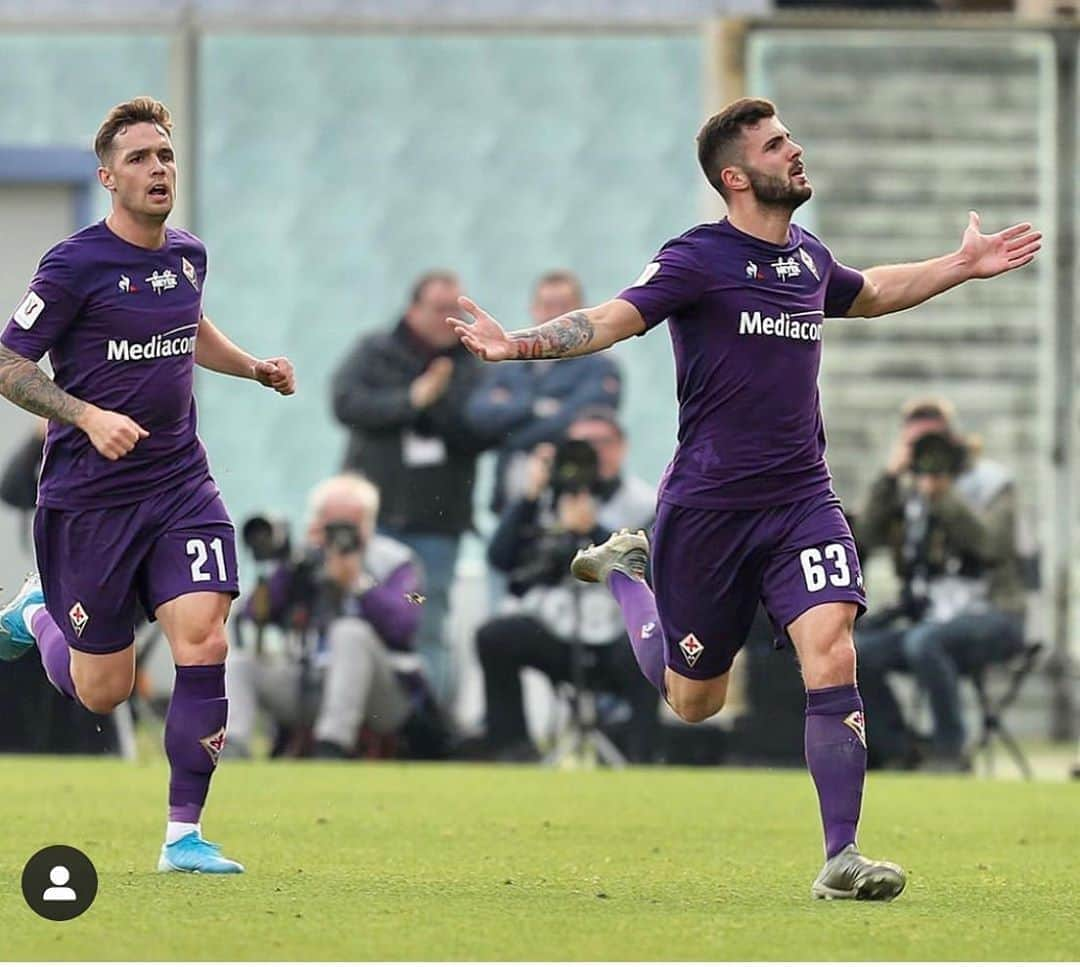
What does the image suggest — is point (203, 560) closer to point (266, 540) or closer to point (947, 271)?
point (947, 271)

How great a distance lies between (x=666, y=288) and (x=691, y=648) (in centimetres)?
124

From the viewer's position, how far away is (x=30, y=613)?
31.6ft

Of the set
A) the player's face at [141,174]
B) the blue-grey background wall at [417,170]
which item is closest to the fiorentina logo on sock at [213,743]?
the player's face at [141,174]

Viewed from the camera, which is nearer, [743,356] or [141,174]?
[743,356]

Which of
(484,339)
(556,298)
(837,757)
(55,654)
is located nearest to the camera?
(484,339)

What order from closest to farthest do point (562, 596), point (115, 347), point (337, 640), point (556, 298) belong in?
point (115, 347), point (337, 640), point (562, 596), point (556, 298)

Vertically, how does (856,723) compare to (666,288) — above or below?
below

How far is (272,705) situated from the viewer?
51.8ft

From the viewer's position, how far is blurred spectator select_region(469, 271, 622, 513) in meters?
16.1

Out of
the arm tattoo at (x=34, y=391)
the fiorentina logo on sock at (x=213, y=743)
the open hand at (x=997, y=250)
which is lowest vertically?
the fiorentina logo on sock at (x=213, y=743)

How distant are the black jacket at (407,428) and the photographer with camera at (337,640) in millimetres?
376

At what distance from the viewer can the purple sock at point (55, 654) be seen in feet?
30.2

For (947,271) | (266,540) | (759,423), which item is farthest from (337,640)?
(759,423)

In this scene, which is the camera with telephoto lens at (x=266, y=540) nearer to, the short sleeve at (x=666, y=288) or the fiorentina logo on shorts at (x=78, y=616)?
the fiorentina logo on shorts at (x=78, y=616)
